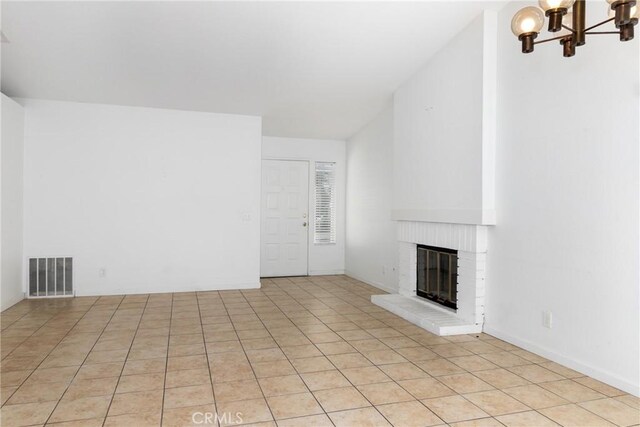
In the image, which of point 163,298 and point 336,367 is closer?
point 336,367

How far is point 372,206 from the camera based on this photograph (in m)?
6.53

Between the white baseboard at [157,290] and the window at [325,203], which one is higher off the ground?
the window at [325,203]

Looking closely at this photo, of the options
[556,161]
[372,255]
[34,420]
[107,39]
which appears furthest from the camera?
[372,255]

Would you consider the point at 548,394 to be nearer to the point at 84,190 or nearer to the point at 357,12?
the point at 357,12

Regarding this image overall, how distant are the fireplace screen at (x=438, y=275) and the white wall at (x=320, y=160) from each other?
106 inches

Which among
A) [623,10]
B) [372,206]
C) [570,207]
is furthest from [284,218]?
[623,10]

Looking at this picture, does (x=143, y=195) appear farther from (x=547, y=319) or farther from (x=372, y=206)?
(x=547, y=319)

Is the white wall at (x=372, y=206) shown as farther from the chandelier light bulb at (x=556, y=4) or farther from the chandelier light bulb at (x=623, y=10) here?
the chandelier light bulb at (x=623, y=10)

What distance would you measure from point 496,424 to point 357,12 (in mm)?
3375

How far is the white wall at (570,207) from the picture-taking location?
8.93ft

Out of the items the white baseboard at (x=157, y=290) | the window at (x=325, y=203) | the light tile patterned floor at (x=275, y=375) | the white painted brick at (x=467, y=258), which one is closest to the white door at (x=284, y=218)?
the window at (x=325, y=203)

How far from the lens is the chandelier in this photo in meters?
2.11

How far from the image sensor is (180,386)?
271 cm

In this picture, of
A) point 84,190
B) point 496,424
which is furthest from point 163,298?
point 496,424
